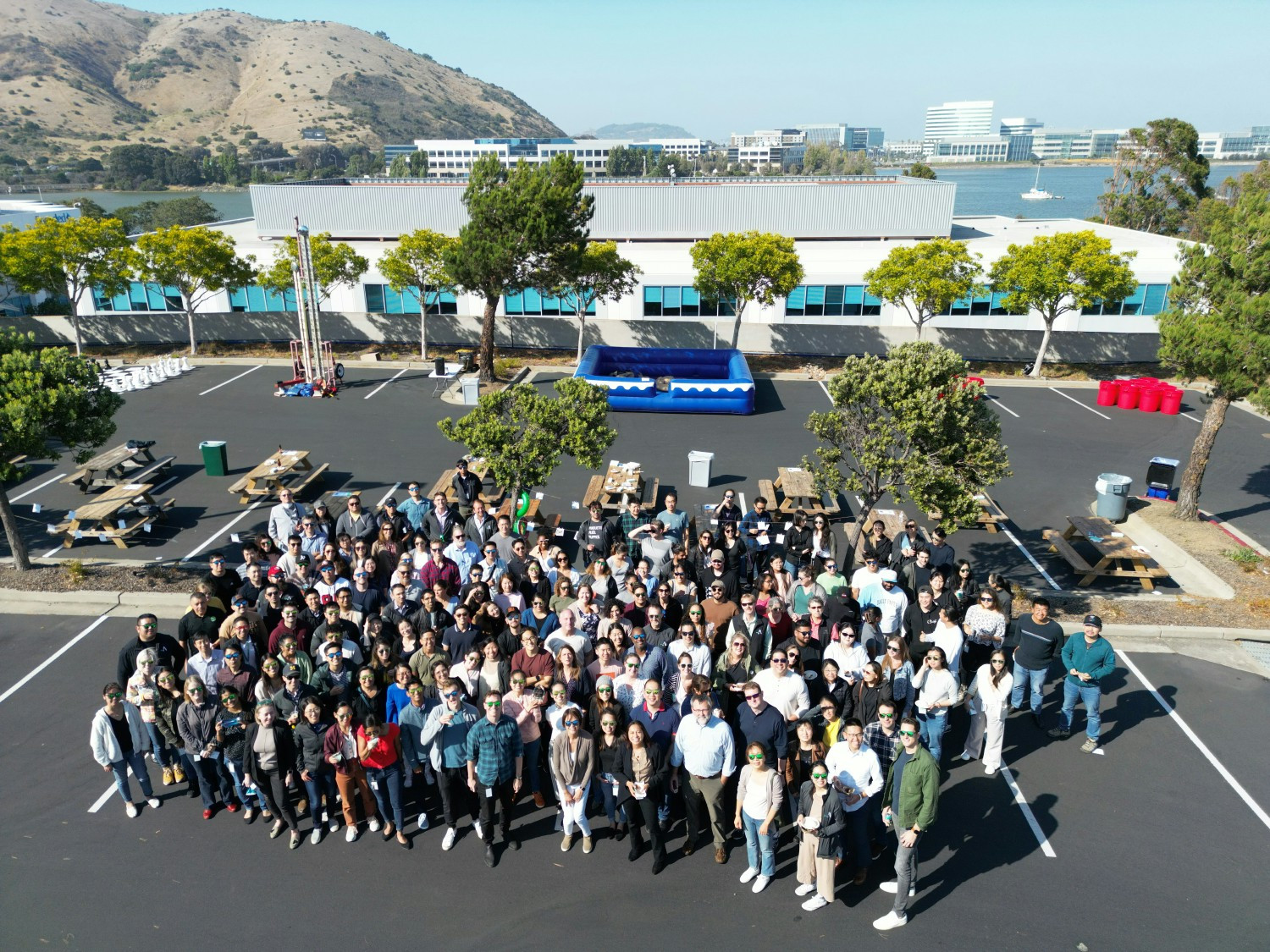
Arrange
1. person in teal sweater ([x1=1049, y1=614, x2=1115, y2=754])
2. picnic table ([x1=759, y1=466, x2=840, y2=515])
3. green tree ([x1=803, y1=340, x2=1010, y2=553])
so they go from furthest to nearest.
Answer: picnic table ([x1=759, y1=466, x2=840, y2=515]), green tree ([x1=803, y1=340, x2=1010, y2=553]), person in teal sweater ([x1=1049, y1=614, x2=1115, y2=754])

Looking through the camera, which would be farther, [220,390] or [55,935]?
[220,390]

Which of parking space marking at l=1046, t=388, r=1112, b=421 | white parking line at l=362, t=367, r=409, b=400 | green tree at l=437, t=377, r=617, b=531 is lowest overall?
parking space marking at l=1046, t=388, r=1112, b=421

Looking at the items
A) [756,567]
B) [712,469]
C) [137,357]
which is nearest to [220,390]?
[137,357]

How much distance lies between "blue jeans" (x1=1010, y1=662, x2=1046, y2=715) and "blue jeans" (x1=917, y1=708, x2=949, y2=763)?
1513 millimetres

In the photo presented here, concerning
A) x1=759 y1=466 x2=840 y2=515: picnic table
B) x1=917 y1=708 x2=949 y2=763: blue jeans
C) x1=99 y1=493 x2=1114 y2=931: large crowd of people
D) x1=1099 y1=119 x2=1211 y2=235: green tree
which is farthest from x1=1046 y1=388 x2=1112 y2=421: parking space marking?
x1=1099 y1=119 x2=1211 y2=235: green tree

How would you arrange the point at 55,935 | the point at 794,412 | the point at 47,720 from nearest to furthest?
the point at 55,935
the point at 47,720
the point at 794,412

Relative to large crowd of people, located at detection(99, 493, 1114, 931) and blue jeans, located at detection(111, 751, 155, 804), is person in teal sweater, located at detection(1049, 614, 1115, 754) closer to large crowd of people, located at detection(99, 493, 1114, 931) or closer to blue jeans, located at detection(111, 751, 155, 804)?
large crowd of people, located at detection(99, 493, 1114, 931)

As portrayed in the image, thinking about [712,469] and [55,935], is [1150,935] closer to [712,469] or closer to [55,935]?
[55,935]

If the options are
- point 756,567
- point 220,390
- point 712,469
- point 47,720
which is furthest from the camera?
point 220,390

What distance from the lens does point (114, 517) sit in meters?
14.5

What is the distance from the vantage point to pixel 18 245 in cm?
2616

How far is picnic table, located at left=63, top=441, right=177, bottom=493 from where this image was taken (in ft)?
54.3

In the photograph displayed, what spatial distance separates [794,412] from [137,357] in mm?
23697

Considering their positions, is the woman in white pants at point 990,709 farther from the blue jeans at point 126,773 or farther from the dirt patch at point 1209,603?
the blue jeans at point 126,773
